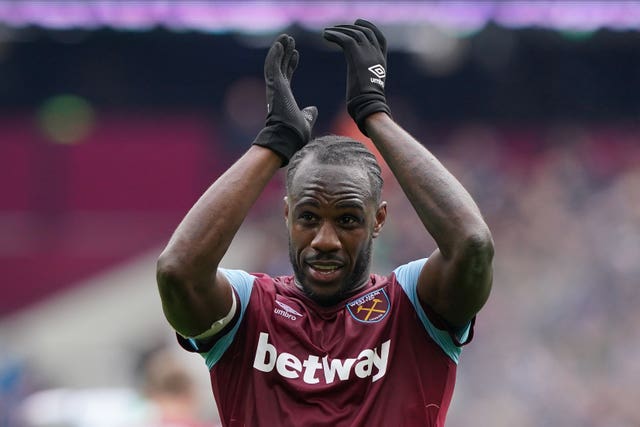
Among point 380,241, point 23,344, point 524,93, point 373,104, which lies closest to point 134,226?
point 23,344

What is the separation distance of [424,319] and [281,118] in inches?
32.7

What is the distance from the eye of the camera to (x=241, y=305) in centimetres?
389

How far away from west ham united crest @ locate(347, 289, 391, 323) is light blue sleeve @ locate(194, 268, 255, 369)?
0.35 metres

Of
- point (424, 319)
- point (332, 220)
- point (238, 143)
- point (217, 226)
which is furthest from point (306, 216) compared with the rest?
point (238, 143)

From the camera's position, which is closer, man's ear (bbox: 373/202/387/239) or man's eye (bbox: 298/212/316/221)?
man's eye (bbox: 298/212/316/221)

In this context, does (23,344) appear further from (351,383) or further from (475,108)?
(351,383)

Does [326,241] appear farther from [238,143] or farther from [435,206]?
[238,143]

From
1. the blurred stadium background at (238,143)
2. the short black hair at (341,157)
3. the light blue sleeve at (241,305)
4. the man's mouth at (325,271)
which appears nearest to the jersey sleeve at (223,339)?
the light blue sleeve at (241,305)

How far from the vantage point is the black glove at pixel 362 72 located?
396 centimetres

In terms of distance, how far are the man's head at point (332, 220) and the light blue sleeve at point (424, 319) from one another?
0.48 feet

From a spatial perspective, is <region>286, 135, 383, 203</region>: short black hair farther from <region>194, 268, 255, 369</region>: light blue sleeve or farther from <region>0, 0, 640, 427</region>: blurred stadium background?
<region>0, 0, 640, 427</region>: blurred stadium background

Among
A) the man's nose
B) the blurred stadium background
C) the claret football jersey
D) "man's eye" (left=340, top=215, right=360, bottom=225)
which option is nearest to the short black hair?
"man's eye" (left=340, top=215, right=360, bottom=225)

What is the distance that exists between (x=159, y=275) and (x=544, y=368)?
9205 mm

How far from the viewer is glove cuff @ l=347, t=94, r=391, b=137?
3939 millimetres
